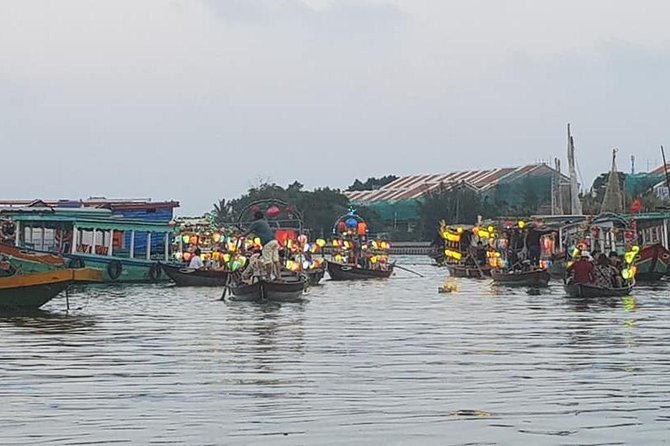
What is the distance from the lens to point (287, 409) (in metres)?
12.2

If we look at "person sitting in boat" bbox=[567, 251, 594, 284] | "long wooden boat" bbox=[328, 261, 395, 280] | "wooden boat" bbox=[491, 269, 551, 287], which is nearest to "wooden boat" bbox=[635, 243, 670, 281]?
"wooden boat" bbox=[491, 269, 551, 287]

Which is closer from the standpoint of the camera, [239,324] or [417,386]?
[417,386]

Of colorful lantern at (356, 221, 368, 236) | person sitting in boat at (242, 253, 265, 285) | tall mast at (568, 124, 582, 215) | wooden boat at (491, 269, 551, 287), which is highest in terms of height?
tall mast at (568, 124, 582, 215)

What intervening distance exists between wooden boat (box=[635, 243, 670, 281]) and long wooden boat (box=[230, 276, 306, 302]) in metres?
17.5

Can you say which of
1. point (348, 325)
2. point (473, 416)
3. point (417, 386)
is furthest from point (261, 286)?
point (473, 416)

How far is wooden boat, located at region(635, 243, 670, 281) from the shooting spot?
44.7 meters

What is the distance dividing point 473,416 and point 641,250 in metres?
34.5

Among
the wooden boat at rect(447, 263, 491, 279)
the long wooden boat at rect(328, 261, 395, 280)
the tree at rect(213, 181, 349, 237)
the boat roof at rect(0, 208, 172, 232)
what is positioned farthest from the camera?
the tree at rect(213, 181, 349, 237)

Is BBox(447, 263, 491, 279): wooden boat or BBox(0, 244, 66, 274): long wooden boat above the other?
BBox(0, 244, 66, 274): long wooden boat

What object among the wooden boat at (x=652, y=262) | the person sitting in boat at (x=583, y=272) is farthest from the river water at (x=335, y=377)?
the wooden boat at (x=652, y=262)

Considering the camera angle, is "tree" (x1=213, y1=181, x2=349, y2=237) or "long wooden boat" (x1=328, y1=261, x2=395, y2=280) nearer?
"long wooden boat" (x1=328, y1=261, x2=395, y2=280)

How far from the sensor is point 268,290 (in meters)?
29.9

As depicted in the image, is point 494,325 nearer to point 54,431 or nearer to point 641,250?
point 54,431

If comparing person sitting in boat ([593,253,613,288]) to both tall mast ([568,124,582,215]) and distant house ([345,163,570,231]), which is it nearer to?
tall mast ([568,124,582,215])
